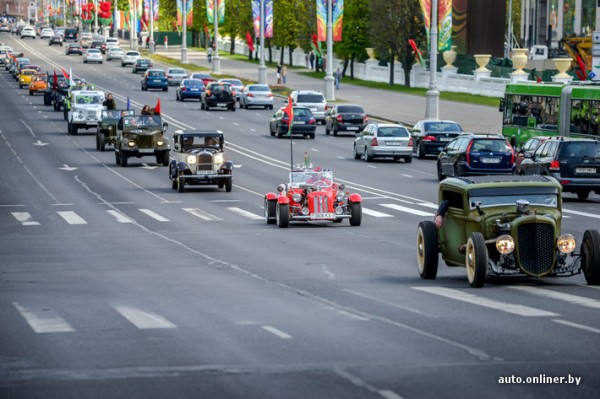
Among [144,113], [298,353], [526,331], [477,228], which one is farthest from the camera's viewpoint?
[144,113]

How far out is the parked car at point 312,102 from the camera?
76562 mm

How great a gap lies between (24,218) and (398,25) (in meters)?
70.7

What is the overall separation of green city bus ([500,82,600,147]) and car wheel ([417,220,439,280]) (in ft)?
83.3

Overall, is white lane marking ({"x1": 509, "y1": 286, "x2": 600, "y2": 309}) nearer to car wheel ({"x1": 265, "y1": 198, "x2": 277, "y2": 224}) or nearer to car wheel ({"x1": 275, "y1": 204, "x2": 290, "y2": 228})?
car wheel ({"x1": 275, "y1": 204, "x2": 290, "y2": 228})

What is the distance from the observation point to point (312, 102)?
76938 mm

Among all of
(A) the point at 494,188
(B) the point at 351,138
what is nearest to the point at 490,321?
(A) the point at 494,188

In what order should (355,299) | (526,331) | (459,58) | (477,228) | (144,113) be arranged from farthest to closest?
(459,58), (144,113), (477,228), (355,299), (526,331)

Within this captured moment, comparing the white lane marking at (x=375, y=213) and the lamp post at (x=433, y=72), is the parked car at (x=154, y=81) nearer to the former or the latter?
the lamp post at (x=433, y=72)

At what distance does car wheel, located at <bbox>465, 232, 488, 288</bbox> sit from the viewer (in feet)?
65.8

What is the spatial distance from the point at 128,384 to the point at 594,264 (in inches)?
382

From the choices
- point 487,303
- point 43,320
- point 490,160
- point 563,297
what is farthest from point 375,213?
point 43,320

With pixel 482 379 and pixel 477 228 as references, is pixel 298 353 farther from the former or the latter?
pixel 477 228

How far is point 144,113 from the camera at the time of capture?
52344 mm

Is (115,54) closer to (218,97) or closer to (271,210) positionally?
(218,97)
